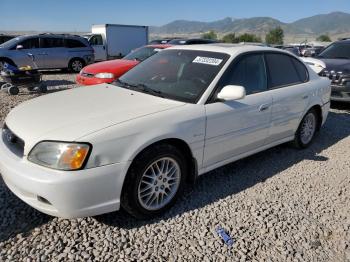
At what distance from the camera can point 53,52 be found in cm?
1330

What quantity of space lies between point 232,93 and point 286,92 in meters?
1.38

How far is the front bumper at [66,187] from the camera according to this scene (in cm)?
249

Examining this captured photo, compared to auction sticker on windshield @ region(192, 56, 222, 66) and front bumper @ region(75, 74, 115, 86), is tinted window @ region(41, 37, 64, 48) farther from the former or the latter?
auction sticker on windshield @ region(192, 56, 222, 66)

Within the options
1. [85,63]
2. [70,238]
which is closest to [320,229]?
[70,238]

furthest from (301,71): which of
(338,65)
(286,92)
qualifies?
(338,65)

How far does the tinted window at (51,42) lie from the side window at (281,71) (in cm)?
1109

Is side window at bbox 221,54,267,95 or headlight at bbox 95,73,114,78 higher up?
side window at bbox 221,54,267,95

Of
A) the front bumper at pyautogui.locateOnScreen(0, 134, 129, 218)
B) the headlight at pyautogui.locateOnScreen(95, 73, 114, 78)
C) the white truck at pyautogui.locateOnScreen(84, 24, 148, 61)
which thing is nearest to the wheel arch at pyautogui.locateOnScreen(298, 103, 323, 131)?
the front bumper at pyautogui.locateOnScreen(0, 134, 129, 218)

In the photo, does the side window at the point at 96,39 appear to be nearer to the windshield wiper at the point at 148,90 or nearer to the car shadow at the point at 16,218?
the windshield wiper at the point at 148,90

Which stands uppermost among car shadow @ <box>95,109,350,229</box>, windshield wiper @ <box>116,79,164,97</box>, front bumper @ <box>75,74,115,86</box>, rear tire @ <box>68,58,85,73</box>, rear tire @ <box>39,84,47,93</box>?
windshield wiper @ <box>116,79,164,97</box>

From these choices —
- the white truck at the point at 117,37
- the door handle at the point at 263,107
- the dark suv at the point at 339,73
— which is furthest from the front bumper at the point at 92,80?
the white truck at the point at 117,37

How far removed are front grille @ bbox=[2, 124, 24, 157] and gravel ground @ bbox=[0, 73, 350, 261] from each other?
2.17ft

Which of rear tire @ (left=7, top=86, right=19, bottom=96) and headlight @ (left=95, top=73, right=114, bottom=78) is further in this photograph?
rear tire @ (left=7, top=86, right=19, bottom=96)

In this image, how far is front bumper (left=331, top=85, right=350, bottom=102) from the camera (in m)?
7.42
